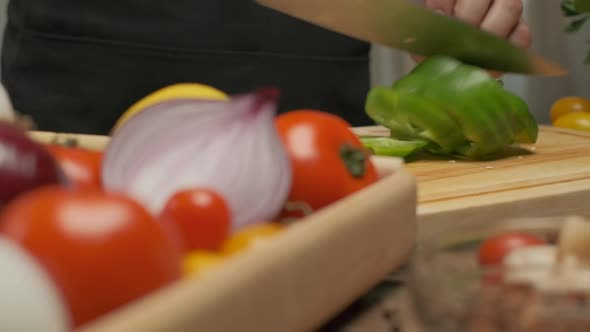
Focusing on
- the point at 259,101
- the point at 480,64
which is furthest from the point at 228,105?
the point at 480,64

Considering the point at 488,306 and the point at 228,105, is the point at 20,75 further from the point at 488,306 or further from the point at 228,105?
the point at 488,306

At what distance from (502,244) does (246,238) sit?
12 centimetres

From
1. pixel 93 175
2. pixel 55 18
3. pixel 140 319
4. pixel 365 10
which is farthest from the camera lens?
pixel 55 18

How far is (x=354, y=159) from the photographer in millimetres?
510

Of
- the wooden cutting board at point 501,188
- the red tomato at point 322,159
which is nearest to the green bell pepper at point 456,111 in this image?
the wooden cutting board at point 501,188

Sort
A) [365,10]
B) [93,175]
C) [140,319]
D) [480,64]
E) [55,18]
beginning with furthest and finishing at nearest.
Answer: [55,18], [480,64], [365,10], [93,175], [140,319]

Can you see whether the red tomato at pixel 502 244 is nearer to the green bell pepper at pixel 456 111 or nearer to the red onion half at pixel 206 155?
the red onion half at pixel 206 155

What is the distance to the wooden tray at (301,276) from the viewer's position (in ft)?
0.88

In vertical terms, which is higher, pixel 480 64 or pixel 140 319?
pixel 140 319

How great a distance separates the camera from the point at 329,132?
52 centimetres

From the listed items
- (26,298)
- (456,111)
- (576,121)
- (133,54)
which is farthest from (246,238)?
(576,121)

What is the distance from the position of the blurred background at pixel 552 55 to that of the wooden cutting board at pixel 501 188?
3.55 ft

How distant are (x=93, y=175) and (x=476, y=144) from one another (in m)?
→ 0.72

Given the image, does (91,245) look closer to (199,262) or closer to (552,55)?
(199,262)
